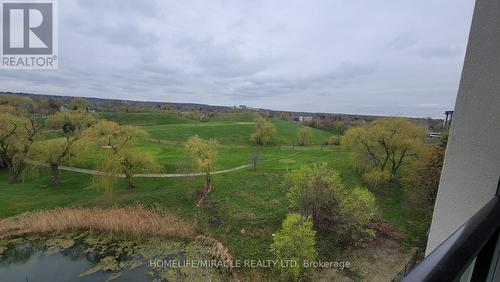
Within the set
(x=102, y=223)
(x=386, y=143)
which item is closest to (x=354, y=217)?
(x=386, y=143)

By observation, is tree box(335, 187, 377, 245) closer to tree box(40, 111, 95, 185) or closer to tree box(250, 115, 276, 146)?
tree box(40, 111, 95, 185)

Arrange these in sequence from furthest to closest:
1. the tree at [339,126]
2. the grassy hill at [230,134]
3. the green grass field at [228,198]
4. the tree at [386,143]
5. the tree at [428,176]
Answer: the grassy hill at [230,134] < the tree at [339,126] < the tree at [386,143] < the green grass field at [228,198] < the tree at [428,176]

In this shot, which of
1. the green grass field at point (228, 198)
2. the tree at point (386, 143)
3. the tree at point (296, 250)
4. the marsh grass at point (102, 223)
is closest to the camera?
the tree at point (296, 250)

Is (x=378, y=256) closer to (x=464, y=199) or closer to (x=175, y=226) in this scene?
(x=175, y=226)

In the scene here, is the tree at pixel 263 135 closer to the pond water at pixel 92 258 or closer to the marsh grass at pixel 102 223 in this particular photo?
the marsh grass at pixel 102 223

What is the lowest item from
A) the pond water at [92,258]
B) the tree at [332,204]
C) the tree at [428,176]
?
the pond water at [92,258]

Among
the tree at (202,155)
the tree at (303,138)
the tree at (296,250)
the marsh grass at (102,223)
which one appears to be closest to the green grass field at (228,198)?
the tree at (202,155)

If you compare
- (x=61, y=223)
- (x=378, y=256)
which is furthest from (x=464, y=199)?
(x=61, y=223)
